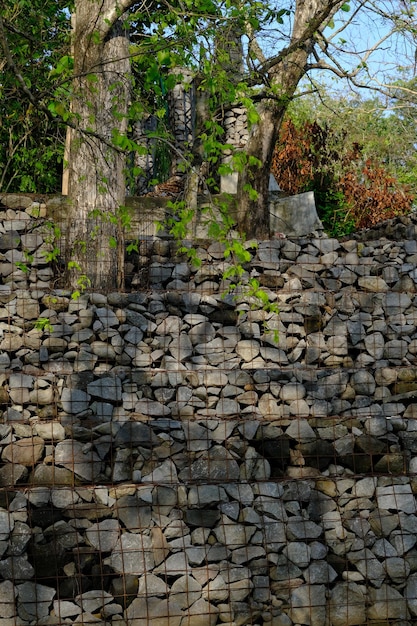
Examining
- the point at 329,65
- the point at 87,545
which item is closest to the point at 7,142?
the point at 329,65

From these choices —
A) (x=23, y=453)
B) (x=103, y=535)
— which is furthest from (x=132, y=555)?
(x=23, y=453)

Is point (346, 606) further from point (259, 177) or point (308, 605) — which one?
point (259, 177)

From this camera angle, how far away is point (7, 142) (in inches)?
497

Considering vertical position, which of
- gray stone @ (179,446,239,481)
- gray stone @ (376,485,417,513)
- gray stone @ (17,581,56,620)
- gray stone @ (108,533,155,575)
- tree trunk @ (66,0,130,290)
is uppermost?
tree trunk @ (66,0,130,290)

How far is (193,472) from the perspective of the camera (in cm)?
614

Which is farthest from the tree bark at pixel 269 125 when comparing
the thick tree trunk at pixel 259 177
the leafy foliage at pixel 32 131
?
the leafy foliage at pixel 32 131

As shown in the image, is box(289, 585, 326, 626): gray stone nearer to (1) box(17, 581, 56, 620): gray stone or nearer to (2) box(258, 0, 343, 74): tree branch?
(1) box(17, 581, 56, 620): gray stone

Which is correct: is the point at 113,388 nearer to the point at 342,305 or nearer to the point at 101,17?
the point at 342,305

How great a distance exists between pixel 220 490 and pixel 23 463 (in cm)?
134

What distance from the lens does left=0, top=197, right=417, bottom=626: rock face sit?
5504 mm

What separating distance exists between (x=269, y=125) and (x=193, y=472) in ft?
23.2

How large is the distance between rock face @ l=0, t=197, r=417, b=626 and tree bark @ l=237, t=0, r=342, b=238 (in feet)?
9.50

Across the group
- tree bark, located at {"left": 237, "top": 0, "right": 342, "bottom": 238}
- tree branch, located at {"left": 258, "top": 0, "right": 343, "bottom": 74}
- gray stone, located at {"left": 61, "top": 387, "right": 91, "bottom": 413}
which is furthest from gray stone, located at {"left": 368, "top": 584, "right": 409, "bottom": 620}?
tree branch, located at {"left": 258, "top": 0, "right": 343, "bottom": 74}

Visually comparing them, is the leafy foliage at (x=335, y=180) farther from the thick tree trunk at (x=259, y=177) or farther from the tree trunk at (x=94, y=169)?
the tree trunk at (x=94, y=169)
